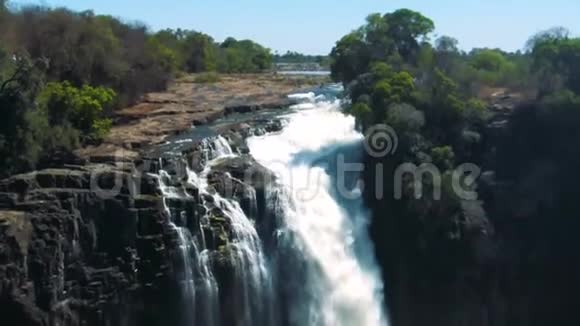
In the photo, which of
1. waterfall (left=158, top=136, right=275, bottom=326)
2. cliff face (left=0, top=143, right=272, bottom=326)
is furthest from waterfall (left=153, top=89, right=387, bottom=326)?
cliff face (left=0, top=143, right=272, bottom=326)

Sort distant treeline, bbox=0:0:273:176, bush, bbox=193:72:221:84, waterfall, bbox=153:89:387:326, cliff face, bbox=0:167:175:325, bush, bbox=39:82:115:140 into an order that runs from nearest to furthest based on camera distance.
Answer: cliff face, bbox=0:167:175:325 < waterfall, bbox=153:89:387:326 < distant treeline, bbox=0:0:273:176 < bush, bbox=39:82:115:140 < bush, bbox=193:72:221:84

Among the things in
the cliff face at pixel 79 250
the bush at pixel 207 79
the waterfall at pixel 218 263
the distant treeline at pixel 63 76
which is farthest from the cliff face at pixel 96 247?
the bush at pixel 207 79

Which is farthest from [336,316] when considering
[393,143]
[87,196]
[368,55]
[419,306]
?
[368,55]

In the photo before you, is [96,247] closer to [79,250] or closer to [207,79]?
[79,250]

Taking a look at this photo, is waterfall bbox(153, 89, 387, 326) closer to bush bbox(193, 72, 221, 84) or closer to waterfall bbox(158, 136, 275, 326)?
waterfall bbox(158, 136, 275, 326)

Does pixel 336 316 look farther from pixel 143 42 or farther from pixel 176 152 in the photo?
pixel 143 42

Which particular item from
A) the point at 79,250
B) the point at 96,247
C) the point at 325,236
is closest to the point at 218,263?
the point at 96,247
